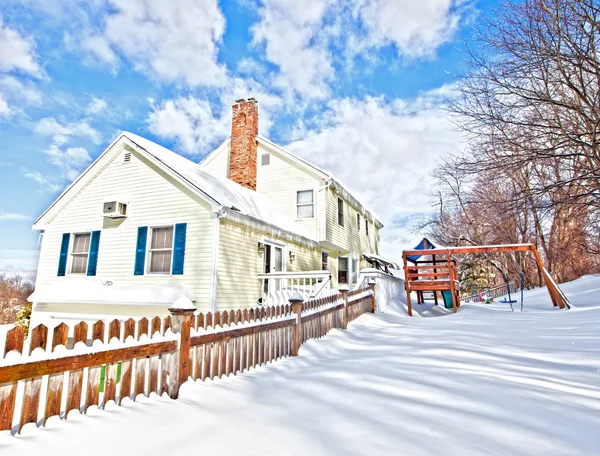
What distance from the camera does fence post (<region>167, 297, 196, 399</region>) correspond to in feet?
13.2

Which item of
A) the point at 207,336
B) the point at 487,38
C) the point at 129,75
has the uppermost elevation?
the point at 129,75

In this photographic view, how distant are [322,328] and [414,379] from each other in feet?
13.0

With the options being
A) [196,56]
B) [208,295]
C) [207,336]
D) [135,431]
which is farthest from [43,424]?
[196,56]

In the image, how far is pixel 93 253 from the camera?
471 inches

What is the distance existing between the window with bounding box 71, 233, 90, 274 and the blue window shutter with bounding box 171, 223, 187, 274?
159 inches

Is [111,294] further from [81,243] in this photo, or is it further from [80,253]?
[81,243]

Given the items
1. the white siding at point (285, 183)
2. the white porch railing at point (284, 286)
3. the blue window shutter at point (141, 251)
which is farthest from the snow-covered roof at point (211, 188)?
the blue window shutter at point (141, 251)

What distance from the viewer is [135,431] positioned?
2.91 meters

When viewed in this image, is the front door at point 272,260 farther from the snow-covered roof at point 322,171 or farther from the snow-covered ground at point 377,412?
the snow-covered ground at point 377,412

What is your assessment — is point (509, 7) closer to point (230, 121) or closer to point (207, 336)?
point (207, 336)

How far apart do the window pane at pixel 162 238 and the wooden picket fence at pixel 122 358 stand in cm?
615

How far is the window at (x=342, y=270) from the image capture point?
65.4 feet

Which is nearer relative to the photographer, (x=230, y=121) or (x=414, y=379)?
(x=414, y=379)

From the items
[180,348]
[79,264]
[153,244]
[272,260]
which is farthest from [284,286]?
[180,348]
